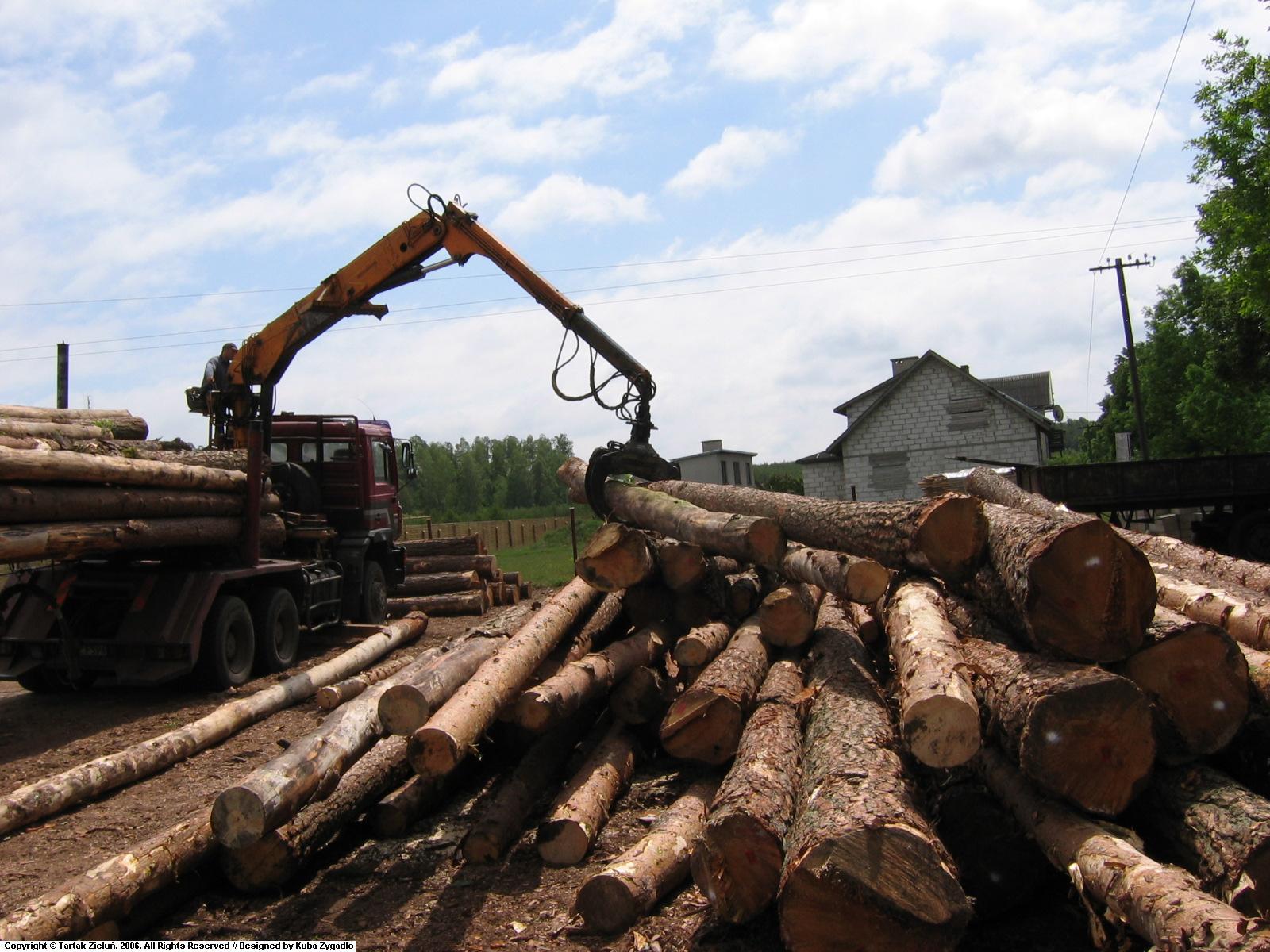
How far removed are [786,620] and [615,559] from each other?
125cm

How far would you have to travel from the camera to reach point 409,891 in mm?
4793

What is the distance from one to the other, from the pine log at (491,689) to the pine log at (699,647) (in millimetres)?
847

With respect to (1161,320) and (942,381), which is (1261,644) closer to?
(942,381)

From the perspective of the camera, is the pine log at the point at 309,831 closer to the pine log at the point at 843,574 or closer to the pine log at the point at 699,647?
the pine log at the point at 699,647

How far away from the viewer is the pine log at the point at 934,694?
399cm

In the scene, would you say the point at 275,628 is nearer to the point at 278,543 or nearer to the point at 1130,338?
the point at 278,543

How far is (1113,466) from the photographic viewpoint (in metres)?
16.9

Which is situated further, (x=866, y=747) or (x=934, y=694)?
(x=866, y=747)

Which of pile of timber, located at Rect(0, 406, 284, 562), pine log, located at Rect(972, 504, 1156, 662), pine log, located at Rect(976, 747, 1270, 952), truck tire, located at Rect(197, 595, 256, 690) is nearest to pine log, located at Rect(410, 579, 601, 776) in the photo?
pine log, located at Rect(976, 747, 1270, 952)

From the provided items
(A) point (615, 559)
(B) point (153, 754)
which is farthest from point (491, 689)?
(B) point (153, 754)

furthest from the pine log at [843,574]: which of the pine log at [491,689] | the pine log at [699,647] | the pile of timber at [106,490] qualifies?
the pile of timber at [106,490]

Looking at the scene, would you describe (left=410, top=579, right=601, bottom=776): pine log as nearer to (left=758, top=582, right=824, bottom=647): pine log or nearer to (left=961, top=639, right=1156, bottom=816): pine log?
(left=758, top=582, right=824, bottom=647): pine log

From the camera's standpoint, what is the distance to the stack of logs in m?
16.3

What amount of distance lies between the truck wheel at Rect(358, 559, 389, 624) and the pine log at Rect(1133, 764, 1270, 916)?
10902 mm
